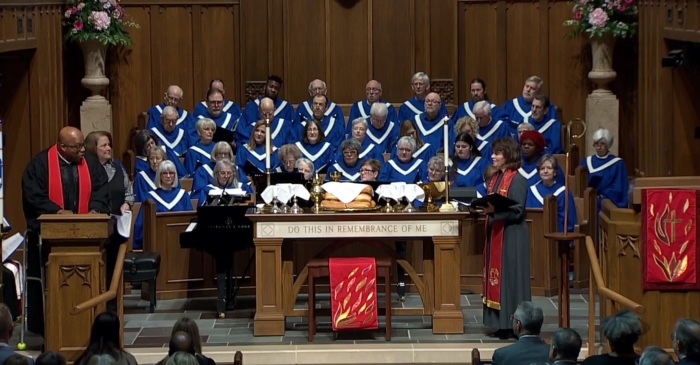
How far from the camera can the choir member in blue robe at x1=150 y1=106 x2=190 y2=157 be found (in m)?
16.3

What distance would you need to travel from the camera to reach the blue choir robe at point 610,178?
15141 millimetres

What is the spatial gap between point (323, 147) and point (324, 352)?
472cm

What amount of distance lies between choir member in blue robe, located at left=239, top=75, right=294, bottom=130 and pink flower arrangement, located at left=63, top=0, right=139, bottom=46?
70.3 inches

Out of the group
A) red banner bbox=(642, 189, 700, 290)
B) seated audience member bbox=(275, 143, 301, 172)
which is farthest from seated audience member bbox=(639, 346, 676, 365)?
seated audience member bbox=(275, 143, 301, 172)

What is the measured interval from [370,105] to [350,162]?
2.31 metres

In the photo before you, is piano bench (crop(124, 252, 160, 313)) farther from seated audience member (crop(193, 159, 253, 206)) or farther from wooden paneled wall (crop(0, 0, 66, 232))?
wooden paneled wall (crop(0, 0, 66, 232))

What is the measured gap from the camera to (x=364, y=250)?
13.4 m

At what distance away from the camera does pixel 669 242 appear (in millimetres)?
10055

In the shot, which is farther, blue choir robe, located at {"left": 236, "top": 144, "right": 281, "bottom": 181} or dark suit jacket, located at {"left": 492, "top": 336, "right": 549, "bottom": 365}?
blue choir robe, located at {"left": 236, "top": 144, "right": 281, "bottom": 181}

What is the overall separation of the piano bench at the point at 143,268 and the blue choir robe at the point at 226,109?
14.0ft

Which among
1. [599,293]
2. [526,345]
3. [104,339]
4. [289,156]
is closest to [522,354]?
[526,345]

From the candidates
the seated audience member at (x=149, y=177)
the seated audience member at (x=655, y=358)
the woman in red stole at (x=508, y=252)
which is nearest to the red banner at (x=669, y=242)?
the woman in red stole at (x=508, y=252)

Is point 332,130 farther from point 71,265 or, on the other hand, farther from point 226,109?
point 71,265

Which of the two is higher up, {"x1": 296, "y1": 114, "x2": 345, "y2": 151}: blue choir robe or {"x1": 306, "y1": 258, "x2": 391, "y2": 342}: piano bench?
{"x1": 296, "y1": 114, "x2": 345, "y2": 151}: blue choir robe
